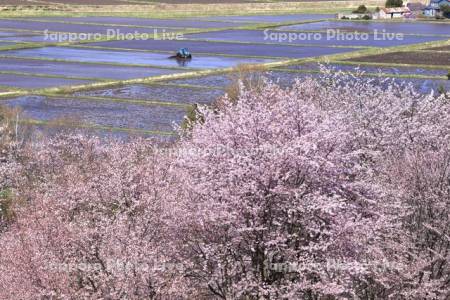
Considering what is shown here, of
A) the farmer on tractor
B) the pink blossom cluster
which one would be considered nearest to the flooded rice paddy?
the farmer on tractor

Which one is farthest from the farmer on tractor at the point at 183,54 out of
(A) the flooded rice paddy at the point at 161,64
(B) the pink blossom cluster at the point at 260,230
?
(B) the pink blossom cluster at the point at 260,230

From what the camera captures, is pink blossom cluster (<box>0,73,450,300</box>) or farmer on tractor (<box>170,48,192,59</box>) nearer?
pink blossom cluster (<box>0,73,450,300</box>)

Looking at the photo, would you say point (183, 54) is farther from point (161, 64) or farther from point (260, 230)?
point (260, 230)

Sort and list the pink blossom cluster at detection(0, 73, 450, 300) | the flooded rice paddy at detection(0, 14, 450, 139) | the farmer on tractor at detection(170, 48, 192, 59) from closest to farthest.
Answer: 1. the pink blossom cluster at detection(0, 73, 450, 300)
2. the flooded rice paddy at detection(0, 14, 450, 139)
3. the farmer on tractor at detection(170, 48, 192, 59)

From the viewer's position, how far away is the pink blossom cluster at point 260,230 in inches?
603

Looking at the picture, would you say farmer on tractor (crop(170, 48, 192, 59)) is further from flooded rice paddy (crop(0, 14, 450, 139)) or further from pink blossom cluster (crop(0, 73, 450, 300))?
pink blossom cluster (crop(0, 73, 450, 300))

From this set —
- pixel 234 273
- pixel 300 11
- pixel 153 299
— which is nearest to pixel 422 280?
pixel 234 273

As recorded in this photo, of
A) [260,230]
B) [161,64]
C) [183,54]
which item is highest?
[260,230]

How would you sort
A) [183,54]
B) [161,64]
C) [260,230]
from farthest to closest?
1. [183,54]
2. [161,64]
3. [260,230]

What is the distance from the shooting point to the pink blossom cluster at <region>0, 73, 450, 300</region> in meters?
→ 15.3

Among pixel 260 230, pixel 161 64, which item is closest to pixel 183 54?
pixel 161 64

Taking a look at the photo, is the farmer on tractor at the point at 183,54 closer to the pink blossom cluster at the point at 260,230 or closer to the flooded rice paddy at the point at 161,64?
the flooded rice paddy at the point at 161,64

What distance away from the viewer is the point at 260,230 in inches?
612

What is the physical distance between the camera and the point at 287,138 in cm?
1661
